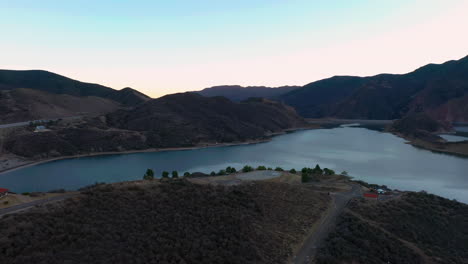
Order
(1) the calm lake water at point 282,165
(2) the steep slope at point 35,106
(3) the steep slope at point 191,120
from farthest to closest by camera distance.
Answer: (3) the steep slope at point 191,120
(2) the steep slope at point 35,106
(1) the calm lake water at point 282,165

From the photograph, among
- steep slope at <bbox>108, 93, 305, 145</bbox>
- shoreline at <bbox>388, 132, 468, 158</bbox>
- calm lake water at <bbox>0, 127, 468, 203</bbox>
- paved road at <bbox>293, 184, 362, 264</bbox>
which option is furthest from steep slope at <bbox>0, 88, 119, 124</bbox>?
shoreline at <bbox>388, 132, 468, 158</bbox>

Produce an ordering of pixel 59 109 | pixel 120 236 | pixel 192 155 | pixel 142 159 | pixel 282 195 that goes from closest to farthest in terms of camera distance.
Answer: pixel 120 236, pixel 282 195, pixel 142 159, pixel 192 155, pixel 59 109

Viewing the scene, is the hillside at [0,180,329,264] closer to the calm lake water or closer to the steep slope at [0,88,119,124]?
the calm lake water

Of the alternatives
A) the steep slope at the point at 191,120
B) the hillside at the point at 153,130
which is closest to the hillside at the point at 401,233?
the hillside at the point at 153,130

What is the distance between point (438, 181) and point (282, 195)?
5458 centimetres

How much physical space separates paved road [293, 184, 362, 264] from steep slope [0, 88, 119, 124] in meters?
138

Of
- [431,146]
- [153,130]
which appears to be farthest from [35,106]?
[431,146]

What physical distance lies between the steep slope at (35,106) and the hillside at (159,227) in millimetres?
124715

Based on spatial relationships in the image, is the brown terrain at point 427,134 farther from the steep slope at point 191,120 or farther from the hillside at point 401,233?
the hillside at point 401,233

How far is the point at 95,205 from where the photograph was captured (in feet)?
91.6

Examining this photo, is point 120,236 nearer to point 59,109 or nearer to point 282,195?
point 282,195

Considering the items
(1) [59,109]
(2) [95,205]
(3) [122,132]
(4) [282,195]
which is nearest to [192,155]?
→ (3) [122,132]

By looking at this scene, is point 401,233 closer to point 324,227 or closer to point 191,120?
point 324,227

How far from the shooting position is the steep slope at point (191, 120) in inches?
5231
